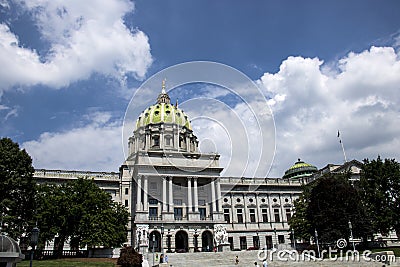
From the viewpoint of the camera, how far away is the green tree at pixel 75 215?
42.4m

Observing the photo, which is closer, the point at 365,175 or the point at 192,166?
the point at 365,175

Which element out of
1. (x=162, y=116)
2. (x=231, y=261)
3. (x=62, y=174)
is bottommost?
(x=231, y=261)

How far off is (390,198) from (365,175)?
14.7 ft

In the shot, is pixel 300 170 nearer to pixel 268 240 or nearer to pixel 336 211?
pixel 268 240

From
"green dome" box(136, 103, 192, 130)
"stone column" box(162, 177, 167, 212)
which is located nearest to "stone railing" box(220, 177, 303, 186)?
"green dome" box(136, 103, 192, 130)

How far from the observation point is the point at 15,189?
39625mm

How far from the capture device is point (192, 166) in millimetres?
65188

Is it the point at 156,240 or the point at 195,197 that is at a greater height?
the point at 195,197

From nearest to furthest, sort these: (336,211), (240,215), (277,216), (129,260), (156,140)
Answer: (129,260) → (336,211) → (240,215) → (277,216) → (156,140)

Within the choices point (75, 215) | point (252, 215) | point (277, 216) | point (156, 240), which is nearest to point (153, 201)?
point (156, 240)

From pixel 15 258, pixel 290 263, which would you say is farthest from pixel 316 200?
pixel 15 258

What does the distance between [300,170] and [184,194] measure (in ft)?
139

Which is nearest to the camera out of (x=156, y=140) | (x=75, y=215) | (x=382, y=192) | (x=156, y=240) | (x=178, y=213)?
(x=75, y=215)

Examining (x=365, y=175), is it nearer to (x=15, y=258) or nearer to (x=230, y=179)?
(x=230, y=179)
